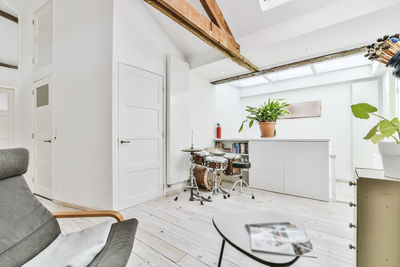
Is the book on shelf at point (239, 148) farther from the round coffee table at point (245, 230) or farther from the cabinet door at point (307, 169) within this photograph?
the round coffee table at point (245, 230)

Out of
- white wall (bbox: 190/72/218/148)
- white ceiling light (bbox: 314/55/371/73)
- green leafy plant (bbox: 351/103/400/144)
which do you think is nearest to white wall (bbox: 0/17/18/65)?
white wall (bbox: 190/72/218/148)

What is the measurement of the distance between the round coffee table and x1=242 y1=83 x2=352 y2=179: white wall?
3.70 meters

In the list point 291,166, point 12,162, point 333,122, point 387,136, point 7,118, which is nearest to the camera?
point 387,136

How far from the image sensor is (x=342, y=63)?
12.3ft

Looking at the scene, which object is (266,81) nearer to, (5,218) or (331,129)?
(331,129)

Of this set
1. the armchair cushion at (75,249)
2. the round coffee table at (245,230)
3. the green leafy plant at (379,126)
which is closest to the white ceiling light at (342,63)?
the green leafy plant at (379,126)

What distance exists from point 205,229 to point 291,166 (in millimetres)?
2017

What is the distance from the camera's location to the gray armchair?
1.01 metres

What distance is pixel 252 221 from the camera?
4.14ft

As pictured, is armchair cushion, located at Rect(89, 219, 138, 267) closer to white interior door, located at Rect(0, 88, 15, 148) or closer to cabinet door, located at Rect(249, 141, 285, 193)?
cabinet door, located at Rect(249, 141, 285, 193)

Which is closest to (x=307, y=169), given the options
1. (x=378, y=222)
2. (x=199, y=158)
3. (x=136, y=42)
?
(x=199, y=158)

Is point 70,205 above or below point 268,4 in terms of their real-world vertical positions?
below

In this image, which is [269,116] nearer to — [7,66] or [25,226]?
[25,226]

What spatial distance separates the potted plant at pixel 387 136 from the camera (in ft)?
3.23
